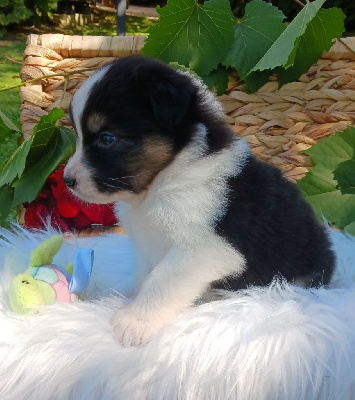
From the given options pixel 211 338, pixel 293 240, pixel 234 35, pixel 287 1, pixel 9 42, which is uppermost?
pixel 234 35

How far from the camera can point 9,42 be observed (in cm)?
623

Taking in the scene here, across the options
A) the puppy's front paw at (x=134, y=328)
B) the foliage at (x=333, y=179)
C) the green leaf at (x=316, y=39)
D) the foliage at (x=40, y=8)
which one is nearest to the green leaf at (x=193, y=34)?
the green leaf at (x=316, y=39)

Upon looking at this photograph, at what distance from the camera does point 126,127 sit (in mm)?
1208

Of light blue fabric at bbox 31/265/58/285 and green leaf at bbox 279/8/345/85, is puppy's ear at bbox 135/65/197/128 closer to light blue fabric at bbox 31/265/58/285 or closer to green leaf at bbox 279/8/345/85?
light blue fabric at bbox 31/265/58/285

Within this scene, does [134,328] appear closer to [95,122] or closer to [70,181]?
[70,181]

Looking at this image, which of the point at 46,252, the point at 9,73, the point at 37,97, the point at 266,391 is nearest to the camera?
the point at 266,391

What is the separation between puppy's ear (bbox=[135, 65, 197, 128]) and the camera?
46.5 inches

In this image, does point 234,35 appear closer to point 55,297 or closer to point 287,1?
point 55,297

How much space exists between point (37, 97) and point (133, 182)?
1038 mm

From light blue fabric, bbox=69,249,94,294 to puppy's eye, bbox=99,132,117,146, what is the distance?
0.33 meters

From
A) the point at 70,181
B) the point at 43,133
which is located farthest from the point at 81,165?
the point at 43,133

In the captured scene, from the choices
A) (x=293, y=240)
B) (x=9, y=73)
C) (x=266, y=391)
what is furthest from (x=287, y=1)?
(x=266, y=391)

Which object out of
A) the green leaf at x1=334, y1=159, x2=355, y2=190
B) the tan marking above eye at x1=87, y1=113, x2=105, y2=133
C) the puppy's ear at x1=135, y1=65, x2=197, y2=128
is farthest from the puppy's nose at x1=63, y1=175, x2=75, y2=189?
the green leaf at x1=334, y1=159, x2=355, y2=190

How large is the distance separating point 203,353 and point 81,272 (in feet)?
1.33
